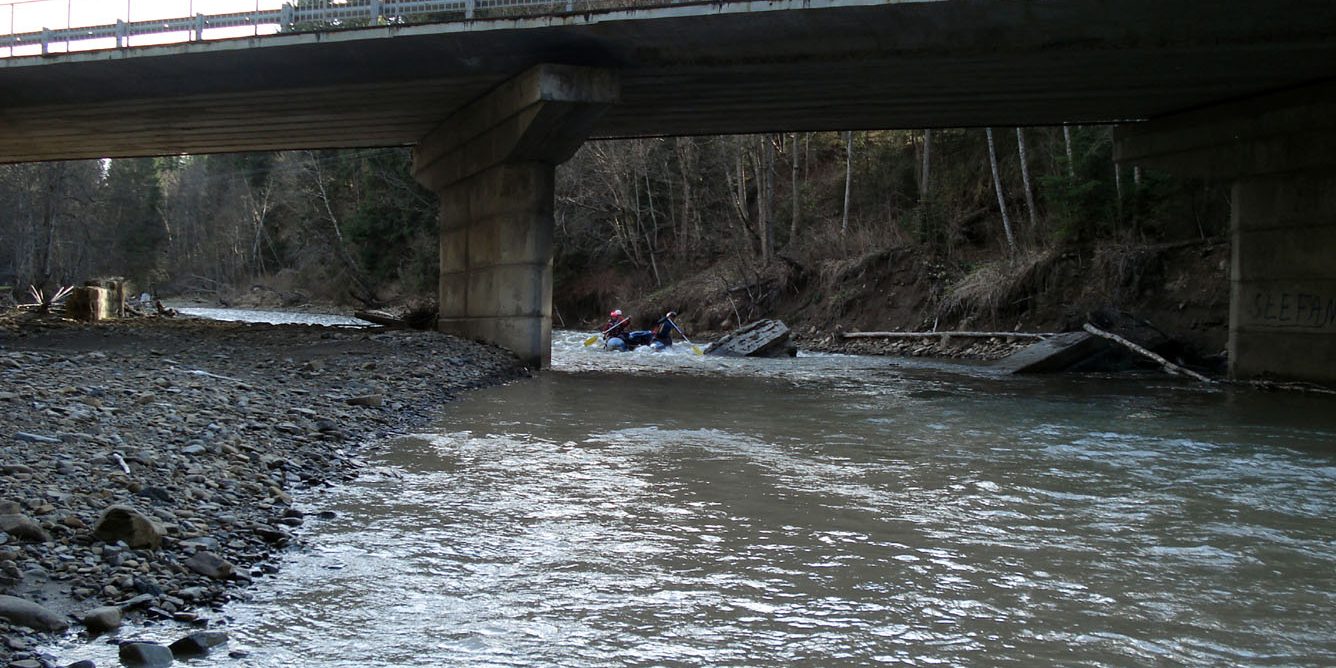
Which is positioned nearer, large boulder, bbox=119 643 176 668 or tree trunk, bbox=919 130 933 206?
large boulder, bbox=119 643 176 668

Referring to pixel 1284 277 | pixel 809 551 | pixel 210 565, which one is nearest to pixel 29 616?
pixel 210 565

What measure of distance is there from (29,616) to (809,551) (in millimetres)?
3657

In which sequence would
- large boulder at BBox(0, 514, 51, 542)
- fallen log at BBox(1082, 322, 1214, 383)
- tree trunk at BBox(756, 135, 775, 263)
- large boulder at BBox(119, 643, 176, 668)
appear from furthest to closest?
1. tree trunk at BBox(756, 135, 775, 263)
2. fallen log at BBox(1082, 322, 1214, 383)
3. large boulder at BBox(0, 514, 51, 542)
4. large boulder at BBox(119, 643, 176, 668)

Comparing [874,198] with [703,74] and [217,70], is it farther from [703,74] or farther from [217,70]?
[217,70]

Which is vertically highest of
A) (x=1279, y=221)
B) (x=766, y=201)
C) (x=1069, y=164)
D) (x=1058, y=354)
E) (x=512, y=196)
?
(x=1069, y=164)

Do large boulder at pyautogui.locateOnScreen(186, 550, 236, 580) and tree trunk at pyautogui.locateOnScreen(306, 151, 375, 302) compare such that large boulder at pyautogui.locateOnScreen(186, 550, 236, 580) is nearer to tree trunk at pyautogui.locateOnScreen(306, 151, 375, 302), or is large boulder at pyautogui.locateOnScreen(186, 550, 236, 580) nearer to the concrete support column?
the concrete support column

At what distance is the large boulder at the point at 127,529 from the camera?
492cm

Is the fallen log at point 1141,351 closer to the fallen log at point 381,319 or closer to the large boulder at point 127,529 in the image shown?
the fallen log at point 381,319

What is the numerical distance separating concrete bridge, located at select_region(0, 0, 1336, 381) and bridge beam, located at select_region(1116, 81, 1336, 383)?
0.11 ft

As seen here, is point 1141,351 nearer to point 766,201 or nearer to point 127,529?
point 766,201

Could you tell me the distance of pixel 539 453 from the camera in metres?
9.10

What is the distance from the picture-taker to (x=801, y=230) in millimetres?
38188

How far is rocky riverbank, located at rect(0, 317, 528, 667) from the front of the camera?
4383mm

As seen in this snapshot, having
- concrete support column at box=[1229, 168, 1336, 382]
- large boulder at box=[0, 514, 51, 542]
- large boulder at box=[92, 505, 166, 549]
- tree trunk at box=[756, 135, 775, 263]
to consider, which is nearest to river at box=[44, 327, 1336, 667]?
large boulder at box=[92, 505, 166, 549]
